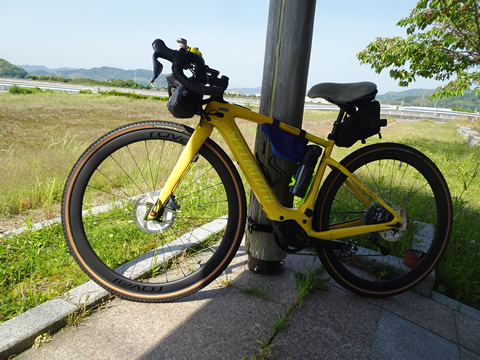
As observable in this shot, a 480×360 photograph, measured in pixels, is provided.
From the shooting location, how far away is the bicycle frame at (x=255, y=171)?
1.79 metres

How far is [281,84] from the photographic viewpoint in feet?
6.35

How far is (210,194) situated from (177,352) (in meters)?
2.17

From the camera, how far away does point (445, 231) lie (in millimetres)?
2162

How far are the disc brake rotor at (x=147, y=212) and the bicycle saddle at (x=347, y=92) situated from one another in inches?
49.7

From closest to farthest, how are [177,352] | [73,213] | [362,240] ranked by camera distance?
[177,352]
[73,213]
[362,240]

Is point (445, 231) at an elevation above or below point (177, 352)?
above

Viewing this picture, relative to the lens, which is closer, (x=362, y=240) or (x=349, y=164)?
(x=349, y=164)

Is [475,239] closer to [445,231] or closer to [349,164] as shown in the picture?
[445,231]

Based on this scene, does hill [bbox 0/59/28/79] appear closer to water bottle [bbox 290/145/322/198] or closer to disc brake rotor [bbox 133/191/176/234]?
disc brake rotor [bbox 133/191/176/234]

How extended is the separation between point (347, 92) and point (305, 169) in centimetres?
57

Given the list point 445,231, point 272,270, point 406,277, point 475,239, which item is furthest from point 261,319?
point 475,239

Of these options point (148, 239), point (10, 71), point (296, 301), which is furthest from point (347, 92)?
point (10, 71)

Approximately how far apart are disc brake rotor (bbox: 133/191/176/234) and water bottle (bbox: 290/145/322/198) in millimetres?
842

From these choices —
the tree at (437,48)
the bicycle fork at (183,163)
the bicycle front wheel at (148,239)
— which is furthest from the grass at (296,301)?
the tree at (437,48)
